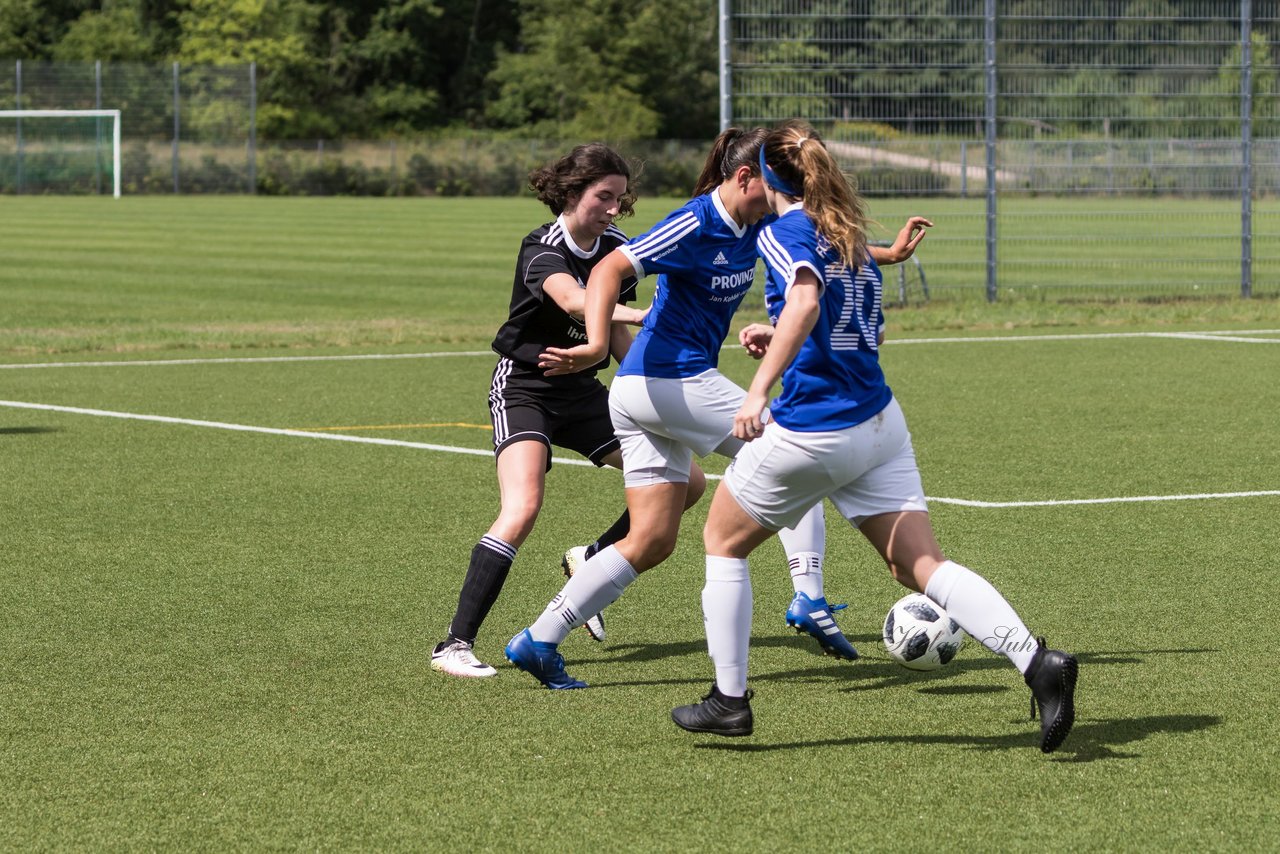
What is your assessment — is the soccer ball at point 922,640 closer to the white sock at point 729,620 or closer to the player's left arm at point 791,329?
the white sock at point 729,620

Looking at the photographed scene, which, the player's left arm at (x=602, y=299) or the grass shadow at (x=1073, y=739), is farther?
the player's left arm at (x=602, y=299)

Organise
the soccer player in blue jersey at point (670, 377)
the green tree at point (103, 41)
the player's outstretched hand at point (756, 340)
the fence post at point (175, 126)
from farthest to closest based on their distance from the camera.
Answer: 1. the green tree at point (103, 41)
2. the fence post at point (175, 126)
3. the soccer player in blue jersey at point (670, 377)
4. the player's outstretched hand at point (756, 340)

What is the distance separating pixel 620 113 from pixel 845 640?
70116 mm

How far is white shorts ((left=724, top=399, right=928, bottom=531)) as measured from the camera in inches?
209

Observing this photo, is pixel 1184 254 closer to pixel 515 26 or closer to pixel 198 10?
pixel 198 10

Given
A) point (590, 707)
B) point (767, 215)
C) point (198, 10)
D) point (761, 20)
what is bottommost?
point (590, 707)

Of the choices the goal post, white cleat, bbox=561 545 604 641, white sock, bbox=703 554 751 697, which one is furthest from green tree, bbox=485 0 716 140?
white sock, bbox=703 554 751 697

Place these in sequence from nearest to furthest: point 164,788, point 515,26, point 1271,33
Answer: point 164,788, point 1271,33, point 515,26

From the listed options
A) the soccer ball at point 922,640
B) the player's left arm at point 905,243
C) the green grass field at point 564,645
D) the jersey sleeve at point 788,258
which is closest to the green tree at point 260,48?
the green grass field at point 564,645

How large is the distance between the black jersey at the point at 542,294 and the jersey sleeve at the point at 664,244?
0.52 meters

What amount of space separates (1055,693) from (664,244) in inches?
72.7

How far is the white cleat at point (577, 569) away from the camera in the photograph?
22.8 feet

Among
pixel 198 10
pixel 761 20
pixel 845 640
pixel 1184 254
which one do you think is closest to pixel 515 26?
pixel 198 10

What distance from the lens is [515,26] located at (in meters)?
92.4
